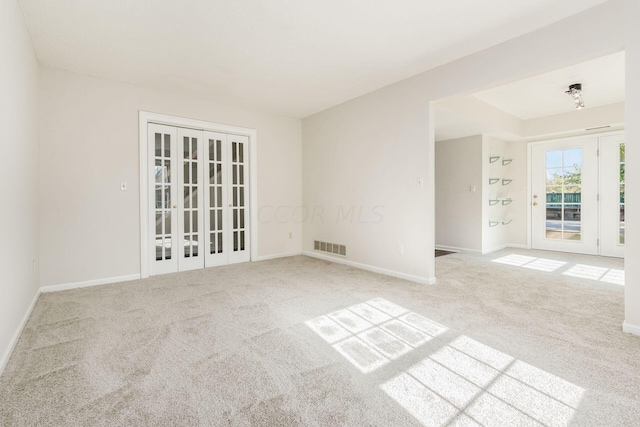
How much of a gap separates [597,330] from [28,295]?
191 inches

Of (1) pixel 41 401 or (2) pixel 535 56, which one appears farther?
(2) pixel 535 56

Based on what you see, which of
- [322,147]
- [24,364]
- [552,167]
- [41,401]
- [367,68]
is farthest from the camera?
[552,167]

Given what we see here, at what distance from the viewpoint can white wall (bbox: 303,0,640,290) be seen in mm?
2480

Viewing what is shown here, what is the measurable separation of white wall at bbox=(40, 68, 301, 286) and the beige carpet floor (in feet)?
1.42

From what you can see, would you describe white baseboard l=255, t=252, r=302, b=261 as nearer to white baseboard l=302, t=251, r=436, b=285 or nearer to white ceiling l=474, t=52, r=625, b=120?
white baseboard l=302, t=251, r=436, b=285

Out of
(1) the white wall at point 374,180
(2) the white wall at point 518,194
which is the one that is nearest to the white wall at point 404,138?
(1) the white wall at point 374,180

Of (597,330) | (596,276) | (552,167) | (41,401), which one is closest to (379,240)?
(597,330)

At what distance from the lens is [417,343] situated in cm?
217

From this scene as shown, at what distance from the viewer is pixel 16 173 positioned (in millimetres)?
2355

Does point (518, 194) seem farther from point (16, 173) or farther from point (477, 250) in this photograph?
point (16, 173)

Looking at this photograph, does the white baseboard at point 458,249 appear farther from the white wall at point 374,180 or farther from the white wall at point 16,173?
the white wall at point 16,173

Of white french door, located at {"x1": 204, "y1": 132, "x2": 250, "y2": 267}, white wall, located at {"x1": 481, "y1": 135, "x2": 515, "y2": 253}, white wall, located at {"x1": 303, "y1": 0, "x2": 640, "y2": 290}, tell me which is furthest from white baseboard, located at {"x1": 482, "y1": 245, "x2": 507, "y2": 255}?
white french door, located at {"x1": 204, "y1": 132, "x2": 250, "y2": 267}

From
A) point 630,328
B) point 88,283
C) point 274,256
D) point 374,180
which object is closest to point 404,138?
point 374,180

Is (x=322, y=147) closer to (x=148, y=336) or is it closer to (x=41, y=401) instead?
(x=148, y=336)
